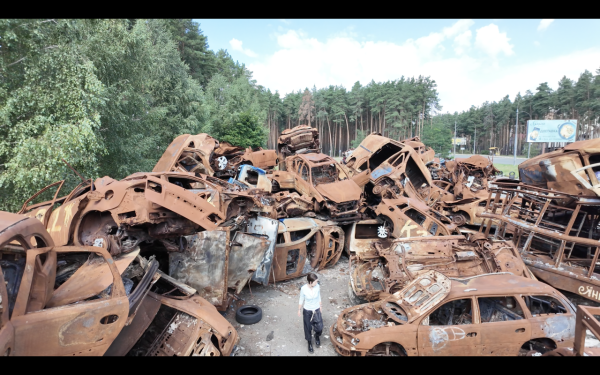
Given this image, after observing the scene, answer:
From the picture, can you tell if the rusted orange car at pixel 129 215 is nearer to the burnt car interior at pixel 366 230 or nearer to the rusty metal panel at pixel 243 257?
the rusty metal panel at pixel 243 257

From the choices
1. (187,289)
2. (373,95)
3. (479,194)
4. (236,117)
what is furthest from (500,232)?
(373,95)

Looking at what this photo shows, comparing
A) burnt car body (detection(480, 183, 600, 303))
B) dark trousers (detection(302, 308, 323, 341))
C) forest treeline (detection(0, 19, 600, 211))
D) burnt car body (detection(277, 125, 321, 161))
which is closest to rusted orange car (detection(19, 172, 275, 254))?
dark trousers (detection(302, 308, 323, 341))

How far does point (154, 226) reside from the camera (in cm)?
471

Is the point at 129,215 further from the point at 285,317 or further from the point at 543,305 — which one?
the point at 543,305

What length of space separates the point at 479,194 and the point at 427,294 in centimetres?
835

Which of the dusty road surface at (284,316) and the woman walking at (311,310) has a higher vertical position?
the woman walking at (311,310)

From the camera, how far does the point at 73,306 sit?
3.04 metres

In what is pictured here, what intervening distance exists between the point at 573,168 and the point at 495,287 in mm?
3630

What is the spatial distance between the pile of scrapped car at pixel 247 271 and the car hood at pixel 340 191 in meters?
0.86

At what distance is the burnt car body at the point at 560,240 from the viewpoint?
552 cm

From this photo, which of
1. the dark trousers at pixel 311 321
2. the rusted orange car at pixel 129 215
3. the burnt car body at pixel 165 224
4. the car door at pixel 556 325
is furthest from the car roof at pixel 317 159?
the car door at pixel 556 325
